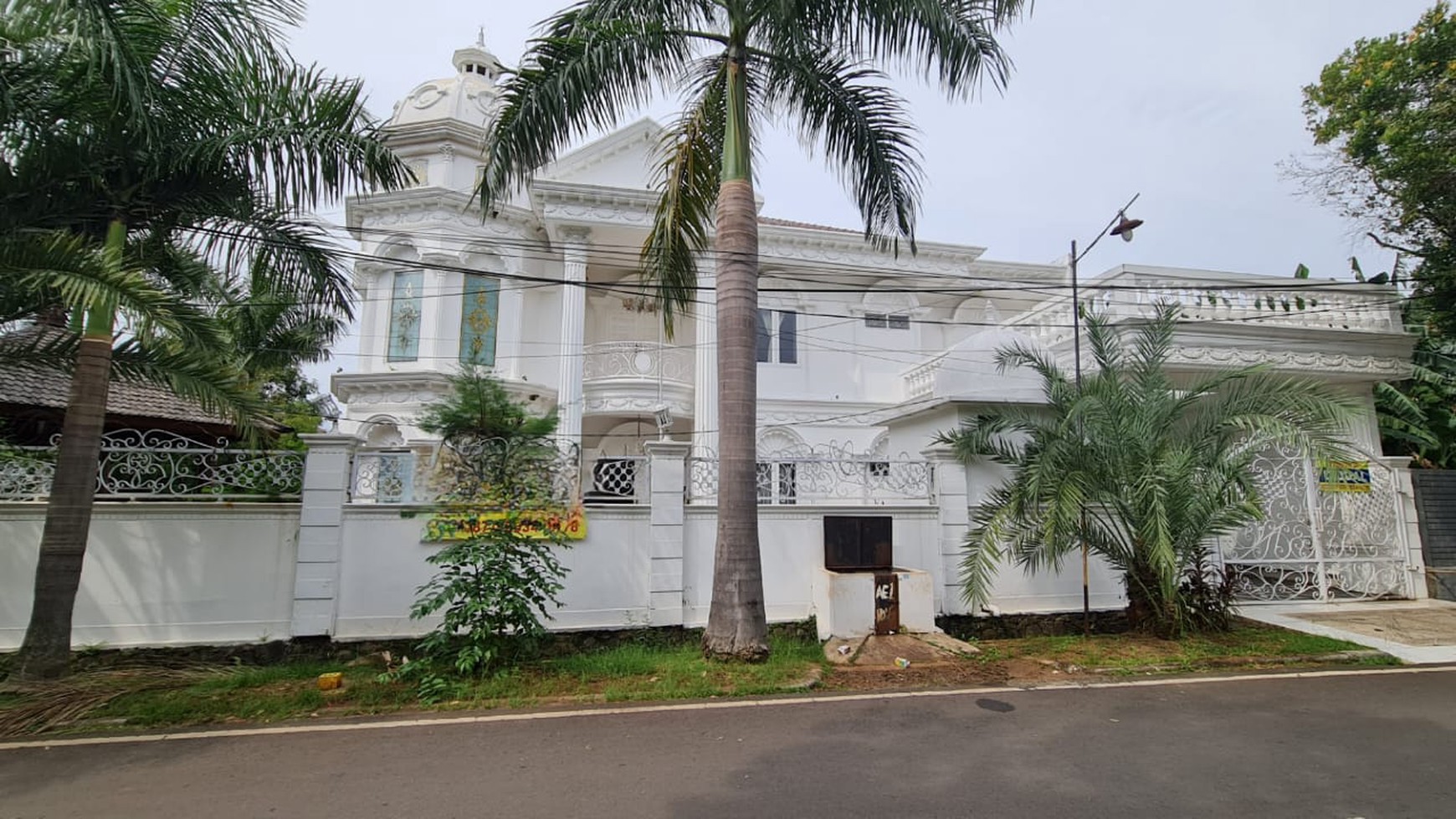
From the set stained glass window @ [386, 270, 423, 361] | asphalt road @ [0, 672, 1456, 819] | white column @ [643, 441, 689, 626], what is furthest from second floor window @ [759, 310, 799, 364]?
asphalt road @ [0, 672, 1456, 819]

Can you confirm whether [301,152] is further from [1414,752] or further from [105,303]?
[1414,752]

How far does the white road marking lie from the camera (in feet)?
15.4

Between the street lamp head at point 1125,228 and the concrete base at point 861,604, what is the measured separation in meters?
5.81

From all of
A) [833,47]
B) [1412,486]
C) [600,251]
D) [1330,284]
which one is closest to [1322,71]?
[1330,284]

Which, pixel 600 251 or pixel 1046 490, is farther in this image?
pixel 600 251

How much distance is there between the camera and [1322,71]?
11.6 meters

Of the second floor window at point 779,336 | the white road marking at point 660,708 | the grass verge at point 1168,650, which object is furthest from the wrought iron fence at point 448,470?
the second floor window at point 779,336

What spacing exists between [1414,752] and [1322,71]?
41.2 feet

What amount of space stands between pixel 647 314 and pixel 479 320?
13.0 ft

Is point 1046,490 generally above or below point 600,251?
below

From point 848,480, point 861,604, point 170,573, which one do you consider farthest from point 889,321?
point 170,573

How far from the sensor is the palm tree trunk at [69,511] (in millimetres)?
5383

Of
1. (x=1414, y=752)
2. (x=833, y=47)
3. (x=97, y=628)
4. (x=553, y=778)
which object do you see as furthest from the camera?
(x=833, y=47)

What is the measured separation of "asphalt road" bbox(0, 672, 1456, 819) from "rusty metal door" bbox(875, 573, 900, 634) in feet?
5.14
